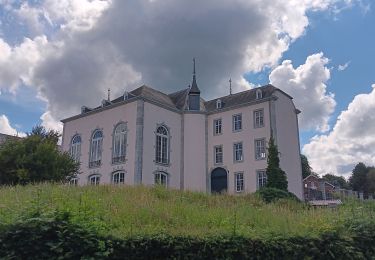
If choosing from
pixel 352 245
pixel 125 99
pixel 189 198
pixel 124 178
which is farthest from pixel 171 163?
pixel 352 245

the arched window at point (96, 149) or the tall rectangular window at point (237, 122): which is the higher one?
the tall rectangular window at point (237, 122)

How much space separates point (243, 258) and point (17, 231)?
3653 millimetres

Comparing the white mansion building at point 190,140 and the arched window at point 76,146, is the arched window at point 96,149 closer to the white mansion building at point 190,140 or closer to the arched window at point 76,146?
the white mansion building at point 190,140

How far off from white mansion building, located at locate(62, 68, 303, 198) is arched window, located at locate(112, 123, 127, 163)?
0.09 m

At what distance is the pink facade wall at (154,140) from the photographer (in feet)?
107

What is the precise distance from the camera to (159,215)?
8.24 meters

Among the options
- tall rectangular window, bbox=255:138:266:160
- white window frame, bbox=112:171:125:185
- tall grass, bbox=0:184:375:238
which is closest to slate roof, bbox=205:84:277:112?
tall rectangular window, bbox=255:138:266:160

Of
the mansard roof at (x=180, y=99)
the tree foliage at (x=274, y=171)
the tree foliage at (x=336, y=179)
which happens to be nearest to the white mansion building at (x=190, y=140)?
the mansard roof at (x=180, y=99)

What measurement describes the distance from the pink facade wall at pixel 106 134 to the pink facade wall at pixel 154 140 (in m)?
1.08

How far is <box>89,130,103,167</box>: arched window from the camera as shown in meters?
35.7

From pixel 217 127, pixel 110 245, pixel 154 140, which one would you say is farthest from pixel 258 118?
pixel 110 245

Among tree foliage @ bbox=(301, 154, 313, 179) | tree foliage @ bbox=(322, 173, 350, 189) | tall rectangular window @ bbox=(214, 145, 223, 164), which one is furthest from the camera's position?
tree foliage @ bbox=(322, 173, 350, 189)

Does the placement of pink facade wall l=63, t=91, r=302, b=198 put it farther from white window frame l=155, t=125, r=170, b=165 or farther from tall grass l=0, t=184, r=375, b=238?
→ tall grass l=0, t=184, r=375, b=238

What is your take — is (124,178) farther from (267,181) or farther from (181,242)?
(181,242)
